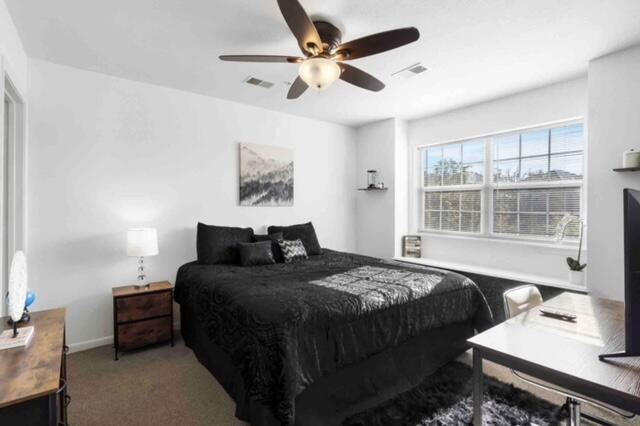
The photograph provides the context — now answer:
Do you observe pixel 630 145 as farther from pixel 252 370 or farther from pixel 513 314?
pixel 252 370

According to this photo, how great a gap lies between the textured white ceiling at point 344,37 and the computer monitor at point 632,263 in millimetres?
1646

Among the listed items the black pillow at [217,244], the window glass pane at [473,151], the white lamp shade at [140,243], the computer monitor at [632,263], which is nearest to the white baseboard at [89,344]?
the white lamp shade at [140,243]

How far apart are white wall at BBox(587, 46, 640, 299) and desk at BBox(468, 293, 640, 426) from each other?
4.40 ft

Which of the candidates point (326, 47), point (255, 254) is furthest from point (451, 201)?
point (326, 47)

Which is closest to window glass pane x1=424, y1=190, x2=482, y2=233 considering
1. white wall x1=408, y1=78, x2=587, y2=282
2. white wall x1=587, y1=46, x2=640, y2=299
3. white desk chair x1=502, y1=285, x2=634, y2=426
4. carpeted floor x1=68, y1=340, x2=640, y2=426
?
white wall x1=408, y1=78, x2=587, y2=282

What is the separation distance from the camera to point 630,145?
8.61 feet

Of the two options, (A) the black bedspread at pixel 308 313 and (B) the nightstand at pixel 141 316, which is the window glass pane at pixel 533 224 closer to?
(A) the black bedspread at pixel 308 313

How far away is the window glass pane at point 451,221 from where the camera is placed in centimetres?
438

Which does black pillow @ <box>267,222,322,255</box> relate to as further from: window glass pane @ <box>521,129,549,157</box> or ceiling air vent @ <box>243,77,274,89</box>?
window glass pane @ <box>521,129,549,157</box>

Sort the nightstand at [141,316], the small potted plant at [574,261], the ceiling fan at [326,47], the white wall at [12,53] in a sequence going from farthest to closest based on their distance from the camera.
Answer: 1. the small potted plant at [574,261]
2. the nightstand at [141,316]
3. the white wall at [12,53]
4. the ceiling fan at [326,47]

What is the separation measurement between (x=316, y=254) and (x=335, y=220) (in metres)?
1.11

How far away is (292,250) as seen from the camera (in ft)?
12.0

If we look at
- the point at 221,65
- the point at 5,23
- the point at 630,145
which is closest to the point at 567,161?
the point at 630,145

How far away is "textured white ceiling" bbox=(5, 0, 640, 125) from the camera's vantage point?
6.88 ft
